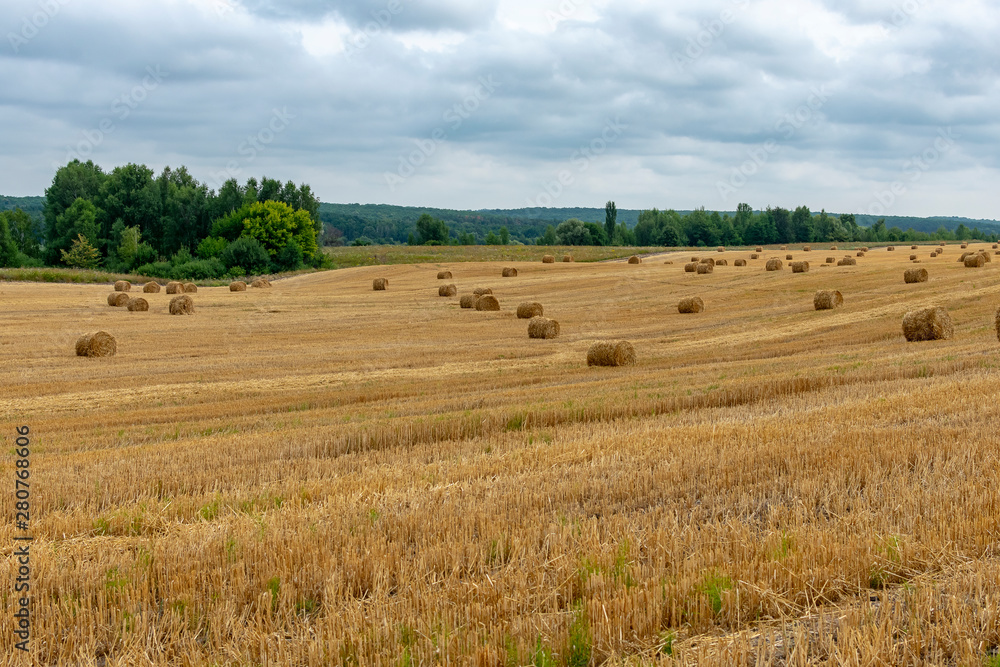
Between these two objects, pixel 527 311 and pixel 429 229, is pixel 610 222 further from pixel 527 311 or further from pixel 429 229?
pixel 527 311

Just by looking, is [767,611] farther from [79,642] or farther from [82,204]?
[82,204]

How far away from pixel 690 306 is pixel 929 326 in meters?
13.1

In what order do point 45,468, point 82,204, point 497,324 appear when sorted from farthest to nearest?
1. point 82,204
2. point 497,324
3. point 45,468

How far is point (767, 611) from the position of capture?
4.79m

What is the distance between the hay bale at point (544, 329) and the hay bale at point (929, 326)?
9.99m

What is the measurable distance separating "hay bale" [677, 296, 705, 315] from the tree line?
5343 cm

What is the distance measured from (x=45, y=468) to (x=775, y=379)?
11.0 metres

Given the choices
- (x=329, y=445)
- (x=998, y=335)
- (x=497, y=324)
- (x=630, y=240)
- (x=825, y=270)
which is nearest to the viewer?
(x=329, y=445)

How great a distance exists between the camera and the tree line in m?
81.6

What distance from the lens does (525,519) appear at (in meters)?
6.51

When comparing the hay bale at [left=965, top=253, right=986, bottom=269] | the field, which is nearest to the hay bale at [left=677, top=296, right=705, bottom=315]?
the hay bale at [left=965, top=253, right=986, bottom=269]

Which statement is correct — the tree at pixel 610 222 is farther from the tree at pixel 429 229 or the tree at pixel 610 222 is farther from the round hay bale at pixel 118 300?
the round hay bale at pixel 118 300

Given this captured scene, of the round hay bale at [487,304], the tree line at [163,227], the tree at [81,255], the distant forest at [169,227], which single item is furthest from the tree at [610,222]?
the round hay bale at [487,304]

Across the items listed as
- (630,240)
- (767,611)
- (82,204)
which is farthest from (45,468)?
(630,240)
